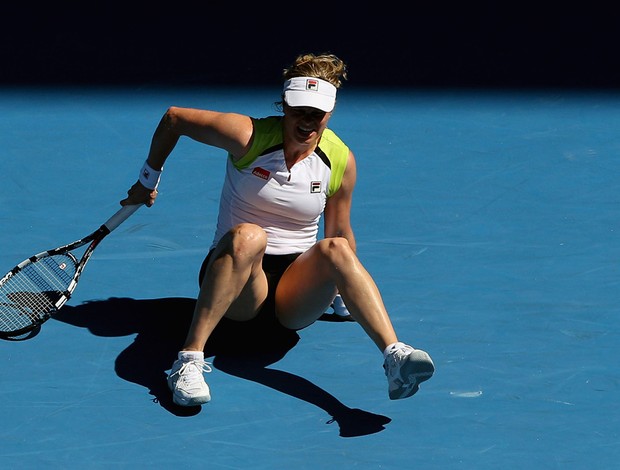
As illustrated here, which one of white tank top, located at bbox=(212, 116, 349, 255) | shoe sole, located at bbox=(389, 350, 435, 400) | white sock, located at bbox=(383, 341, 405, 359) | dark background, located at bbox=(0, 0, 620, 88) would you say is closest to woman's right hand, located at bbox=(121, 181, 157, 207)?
white tank top, located at bbox=(212, 116, 349, 255)

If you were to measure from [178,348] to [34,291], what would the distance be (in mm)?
644

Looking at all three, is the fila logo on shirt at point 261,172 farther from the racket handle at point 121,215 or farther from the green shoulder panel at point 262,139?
the racket handle at point 121,215

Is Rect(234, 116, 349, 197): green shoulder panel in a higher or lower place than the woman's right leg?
higher

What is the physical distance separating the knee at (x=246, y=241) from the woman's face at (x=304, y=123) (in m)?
0.41

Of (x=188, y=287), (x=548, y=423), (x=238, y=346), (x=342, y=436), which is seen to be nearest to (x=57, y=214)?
(x=188, y=287)

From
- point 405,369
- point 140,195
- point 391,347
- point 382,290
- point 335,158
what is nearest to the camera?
point 405,369

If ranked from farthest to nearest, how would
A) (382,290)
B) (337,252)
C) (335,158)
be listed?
1. (382,290)
2. (335,158)
3. (337,252)

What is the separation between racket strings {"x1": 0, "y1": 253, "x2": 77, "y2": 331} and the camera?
5.76 m

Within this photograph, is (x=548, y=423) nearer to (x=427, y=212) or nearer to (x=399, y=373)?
(x=399, y=373)

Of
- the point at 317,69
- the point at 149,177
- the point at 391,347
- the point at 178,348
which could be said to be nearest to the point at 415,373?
the point at 391,347

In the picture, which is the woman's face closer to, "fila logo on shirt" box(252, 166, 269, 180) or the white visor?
the white visor

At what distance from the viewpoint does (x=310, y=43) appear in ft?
28.2

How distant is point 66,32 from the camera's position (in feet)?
28.8

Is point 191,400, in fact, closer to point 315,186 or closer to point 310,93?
point 315,186
